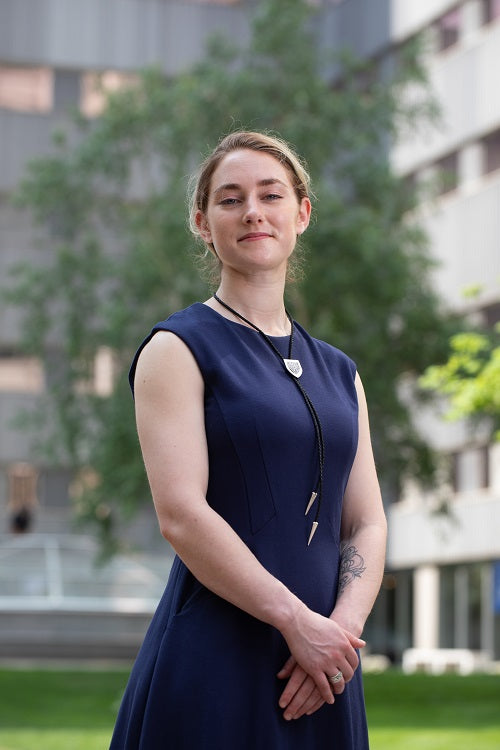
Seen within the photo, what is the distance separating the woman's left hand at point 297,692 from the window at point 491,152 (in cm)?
3533

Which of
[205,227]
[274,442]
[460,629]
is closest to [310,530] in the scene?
[274,442]

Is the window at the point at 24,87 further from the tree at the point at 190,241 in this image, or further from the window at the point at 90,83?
the tree at the point at 190,241

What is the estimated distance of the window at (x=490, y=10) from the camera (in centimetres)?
3825

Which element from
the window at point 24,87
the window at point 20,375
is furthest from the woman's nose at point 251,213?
the window at point 24,87

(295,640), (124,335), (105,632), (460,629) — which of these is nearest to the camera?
(295,640)

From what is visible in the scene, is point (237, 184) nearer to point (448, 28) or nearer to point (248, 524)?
point (248, 524)

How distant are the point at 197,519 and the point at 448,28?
38241 millimetres

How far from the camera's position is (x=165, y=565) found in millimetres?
40812

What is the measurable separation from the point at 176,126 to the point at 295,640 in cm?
2549

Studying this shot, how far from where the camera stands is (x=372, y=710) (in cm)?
1914

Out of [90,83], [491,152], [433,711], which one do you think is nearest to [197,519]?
[433,711]

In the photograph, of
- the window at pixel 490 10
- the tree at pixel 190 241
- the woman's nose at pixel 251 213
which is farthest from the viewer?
the window at pixel 490 10

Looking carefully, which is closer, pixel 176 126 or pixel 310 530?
pixel 310 530

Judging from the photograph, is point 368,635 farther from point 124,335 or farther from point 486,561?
point 124,335
